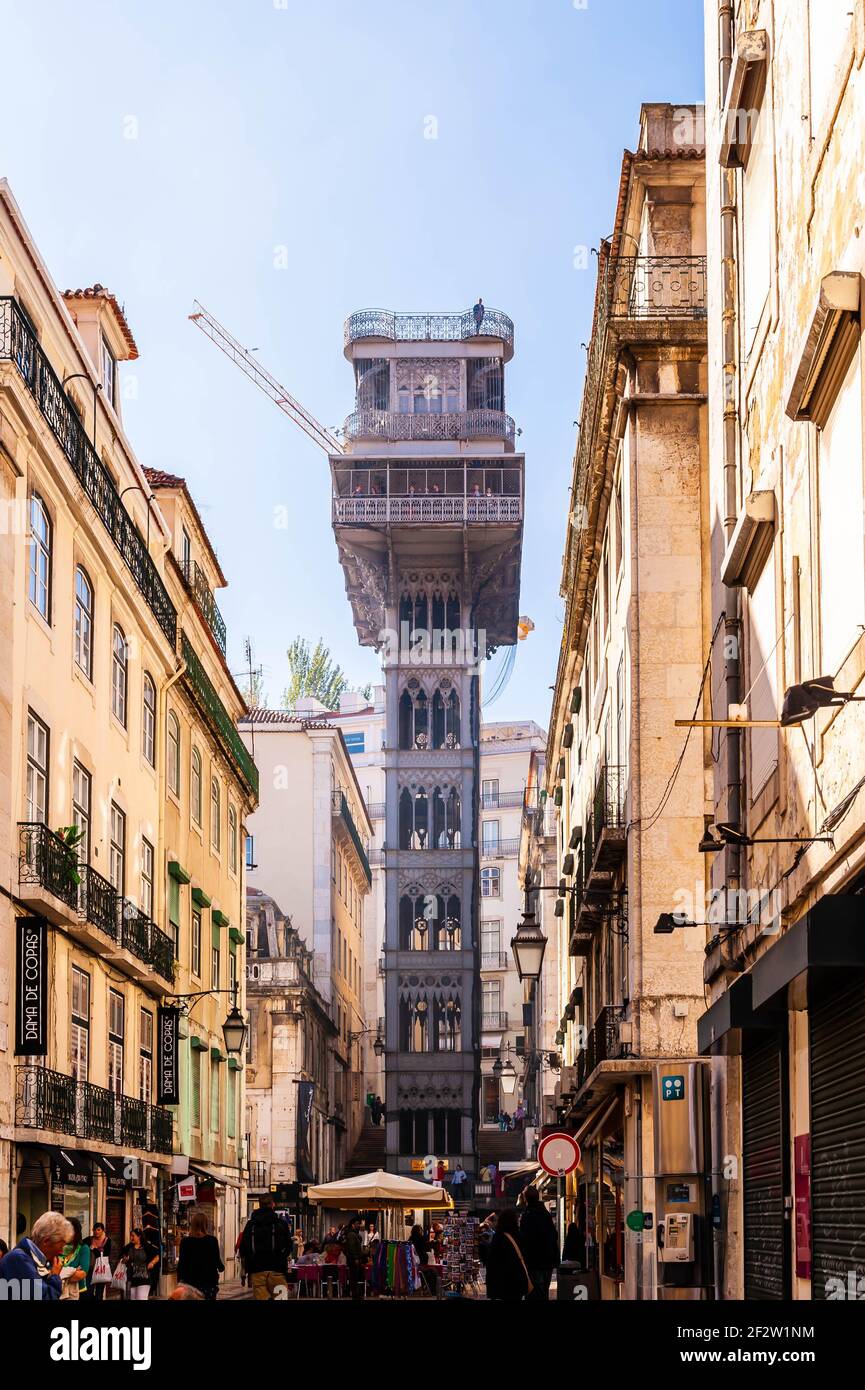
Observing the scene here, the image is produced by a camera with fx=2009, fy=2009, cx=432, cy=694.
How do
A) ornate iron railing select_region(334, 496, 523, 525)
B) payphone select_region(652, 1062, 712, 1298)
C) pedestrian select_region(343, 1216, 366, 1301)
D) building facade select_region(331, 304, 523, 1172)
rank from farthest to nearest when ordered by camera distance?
ornate iron railing select_region(334, 496, 523, 525) < building facade select_region(331, 304, 523, 1172) < pedestrian select_region(343, 1216, 366, 1301) < payphone select_region(652, 1062, 712, 1298)

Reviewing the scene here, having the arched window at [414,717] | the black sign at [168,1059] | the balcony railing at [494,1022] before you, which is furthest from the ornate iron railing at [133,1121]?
the balcony railing at [494,1022]

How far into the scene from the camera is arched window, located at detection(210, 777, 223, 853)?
46594mm

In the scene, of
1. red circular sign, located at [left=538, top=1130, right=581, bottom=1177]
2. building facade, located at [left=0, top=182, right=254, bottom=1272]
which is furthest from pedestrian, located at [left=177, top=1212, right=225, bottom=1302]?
building facade, located at [left=0, top=182, right=254, bottom=1272]

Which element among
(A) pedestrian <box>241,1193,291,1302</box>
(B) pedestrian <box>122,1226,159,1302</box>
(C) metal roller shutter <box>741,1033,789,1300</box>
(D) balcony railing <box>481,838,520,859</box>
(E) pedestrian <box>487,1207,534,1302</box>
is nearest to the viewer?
(C) metal roller shutter <box>741,1033,789,1300</box>

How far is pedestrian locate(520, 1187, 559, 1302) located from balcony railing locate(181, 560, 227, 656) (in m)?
25.1

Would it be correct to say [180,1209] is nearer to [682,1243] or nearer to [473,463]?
[682,1243]

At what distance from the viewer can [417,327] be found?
89.9m

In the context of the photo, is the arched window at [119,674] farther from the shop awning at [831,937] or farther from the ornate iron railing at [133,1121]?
the shop awning at [831,937]

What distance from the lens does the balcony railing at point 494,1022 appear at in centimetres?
10631

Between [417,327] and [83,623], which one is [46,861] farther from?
[417,327]

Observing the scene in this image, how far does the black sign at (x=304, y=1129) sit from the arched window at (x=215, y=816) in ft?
51.3

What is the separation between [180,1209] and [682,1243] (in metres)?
20.3

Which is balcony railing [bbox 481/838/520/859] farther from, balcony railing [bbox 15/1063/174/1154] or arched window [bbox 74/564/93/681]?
arched window [bbox 74/564/93/681]

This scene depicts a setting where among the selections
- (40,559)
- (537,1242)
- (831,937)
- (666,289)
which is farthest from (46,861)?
(831,937)
